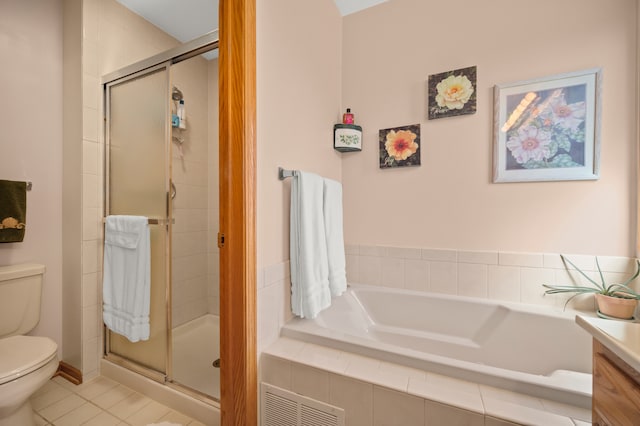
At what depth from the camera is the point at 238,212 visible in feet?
3.54

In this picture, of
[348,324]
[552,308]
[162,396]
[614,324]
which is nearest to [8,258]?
[162,396]

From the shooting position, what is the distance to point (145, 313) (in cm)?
149

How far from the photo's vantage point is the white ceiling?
5.93ft

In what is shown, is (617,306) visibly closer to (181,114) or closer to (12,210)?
(181,114)

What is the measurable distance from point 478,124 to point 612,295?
1.15 meters

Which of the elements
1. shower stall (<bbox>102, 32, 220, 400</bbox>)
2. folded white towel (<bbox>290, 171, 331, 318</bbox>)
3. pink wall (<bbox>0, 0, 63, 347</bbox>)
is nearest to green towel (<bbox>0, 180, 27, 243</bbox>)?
pink wall (<bbox>0, 0, 63, 347</bbox>)

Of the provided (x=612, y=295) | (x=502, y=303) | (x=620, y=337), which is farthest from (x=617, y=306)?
(x=620, y=337)

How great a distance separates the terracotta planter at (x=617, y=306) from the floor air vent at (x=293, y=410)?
1.42m

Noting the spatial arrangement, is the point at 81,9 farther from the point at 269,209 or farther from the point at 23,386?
the point at 23,386

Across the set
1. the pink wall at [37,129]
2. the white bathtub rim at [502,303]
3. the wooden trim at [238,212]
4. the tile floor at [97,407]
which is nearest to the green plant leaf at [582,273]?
the white bathtub rim at [502,303]

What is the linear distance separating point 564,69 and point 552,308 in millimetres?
1359

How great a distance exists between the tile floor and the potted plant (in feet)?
7.04

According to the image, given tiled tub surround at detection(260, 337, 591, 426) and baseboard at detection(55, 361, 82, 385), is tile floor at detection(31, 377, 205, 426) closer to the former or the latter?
baseboard at detection(55, 361, 82, 385)

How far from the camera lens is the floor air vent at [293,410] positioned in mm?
978
